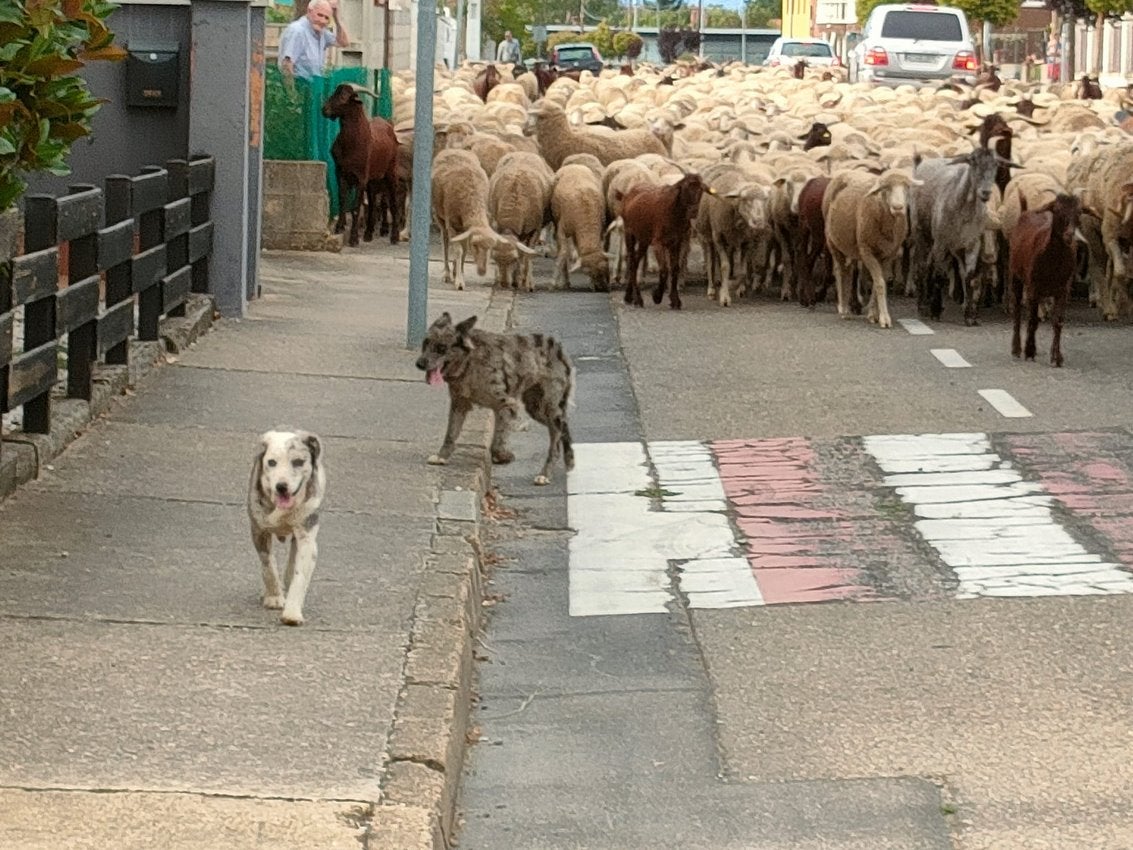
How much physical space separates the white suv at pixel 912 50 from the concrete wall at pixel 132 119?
38.7 meters

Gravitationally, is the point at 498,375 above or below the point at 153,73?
below

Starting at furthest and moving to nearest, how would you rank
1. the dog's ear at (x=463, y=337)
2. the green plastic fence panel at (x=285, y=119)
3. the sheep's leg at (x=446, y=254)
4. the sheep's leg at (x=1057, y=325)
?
the green plastic fence panel at (x=285, y=119), the sheep's leg at (x=446, y=254), the sheep's leg at (x=1057, y=325), the dog's ear at (x=463, y=337)

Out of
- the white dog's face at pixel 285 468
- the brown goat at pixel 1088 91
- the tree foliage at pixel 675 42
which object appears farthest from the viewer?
the tree foliage at pixel 675 42

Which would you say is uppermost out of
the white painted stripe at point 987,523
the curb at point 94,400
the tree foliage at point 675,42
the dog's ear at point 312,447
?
the tree foliage at point 675,42

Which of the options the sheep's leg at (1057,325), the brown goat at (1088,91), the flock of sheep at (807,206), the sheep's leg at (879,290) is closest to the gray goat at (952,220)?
the flock of sheep at (807,206)

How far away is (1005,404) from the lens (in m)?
14.8

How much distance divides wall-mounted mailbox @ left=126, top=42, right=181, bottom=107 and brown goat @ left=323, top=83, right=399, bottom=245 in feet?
21.7

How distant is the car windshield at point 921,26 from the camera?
55094 millimetres

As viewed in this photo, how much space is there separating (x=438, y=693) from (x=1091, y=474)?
5.73 m

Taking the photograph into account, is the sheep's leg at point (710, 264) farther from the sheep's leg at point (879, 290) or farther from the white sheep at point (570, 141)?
the white sheep at point (570, 141)

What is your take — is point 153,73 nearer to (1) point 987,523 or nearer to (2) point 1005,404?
(2) point 1005,404

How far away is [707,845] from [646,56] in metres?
130

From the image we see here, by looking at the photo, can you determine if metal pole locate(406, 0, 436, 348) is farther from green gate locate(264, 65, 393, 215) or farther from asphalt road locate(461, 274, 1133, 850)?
green gate locate(264, 65, 393, 215)

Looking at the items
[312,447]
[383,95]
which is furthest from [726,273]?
[312,447]
